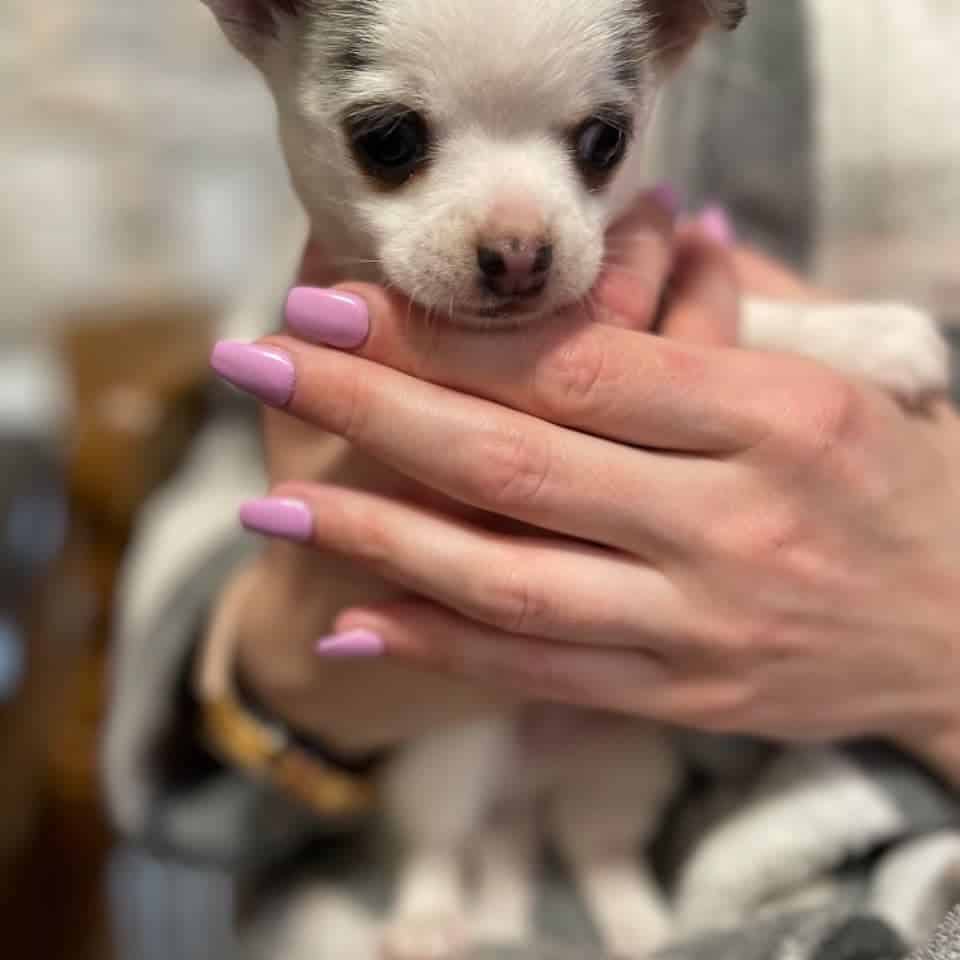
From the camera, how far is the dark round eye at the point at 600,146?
885 mm

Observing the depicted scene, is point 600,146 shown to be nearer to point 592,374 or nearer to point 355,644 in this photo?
point 592,374

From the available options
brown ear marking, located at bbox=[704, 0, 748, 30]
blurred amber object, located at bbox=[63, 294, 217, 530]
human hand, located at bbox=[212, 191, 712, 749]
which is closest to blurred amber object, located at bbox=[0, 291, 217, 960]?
blurred amber object, located at bbox=[63, 294, 217, 530]

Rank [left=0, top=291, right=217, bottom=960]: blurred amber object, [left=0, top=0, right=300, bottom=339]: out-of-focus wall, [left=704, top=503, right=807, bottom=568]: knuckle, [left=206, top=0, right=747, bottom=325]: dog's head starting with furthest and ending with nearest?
1. [left=0, top=0, right=300, bottom=339]: out-of-focus wall
2. [left=0, top=291, right=217, bottom=960]: blurred amber object
3. [left=704, top=503, right=807, bottom=568]: knuckle
4. [left=206, top=0, right=747, bottom=325]: dog's head

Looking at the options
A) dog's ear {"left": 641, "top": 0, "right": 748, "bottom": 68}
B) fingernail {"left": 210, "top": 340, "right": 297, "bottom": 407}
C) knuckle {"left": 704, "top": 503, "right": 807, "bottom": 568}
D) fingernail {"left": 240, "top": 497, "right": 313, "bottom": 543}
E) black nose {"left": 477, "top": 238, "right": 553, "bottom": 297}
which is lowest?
fingernail {"left": 240, "top": 497, "right": 313, "bottom": 543}

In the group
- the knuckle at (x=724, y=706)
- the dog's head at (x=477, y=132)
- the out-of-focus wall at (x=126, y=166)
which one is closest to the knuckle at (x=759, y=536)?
the knuckle at (x=724, y=706)

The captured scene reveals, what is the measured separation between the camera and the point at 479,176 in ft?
2.78

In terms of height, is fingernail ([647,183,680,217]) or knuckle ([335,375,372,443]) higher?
fingernail ([647,183,680,217])

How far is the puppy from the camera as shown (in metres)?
0.83

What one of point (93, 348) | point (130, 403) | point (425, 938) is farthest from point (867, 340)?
point (93, 348)

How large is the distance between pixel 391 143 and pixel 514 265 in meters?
0.14

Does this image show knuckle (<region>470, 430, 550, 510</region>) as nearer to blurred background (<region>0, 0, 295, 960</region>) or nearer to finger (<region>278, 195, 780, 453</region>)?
finger (<region>278, 195, 780, 453</region>)

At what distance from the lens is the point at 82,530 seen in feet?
7.26

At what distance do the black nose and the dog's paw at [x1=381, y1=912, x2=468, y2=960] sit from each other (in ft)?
2.03

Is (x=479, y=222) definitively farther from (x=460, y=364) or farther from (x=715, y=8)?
(x=715, y=8)
